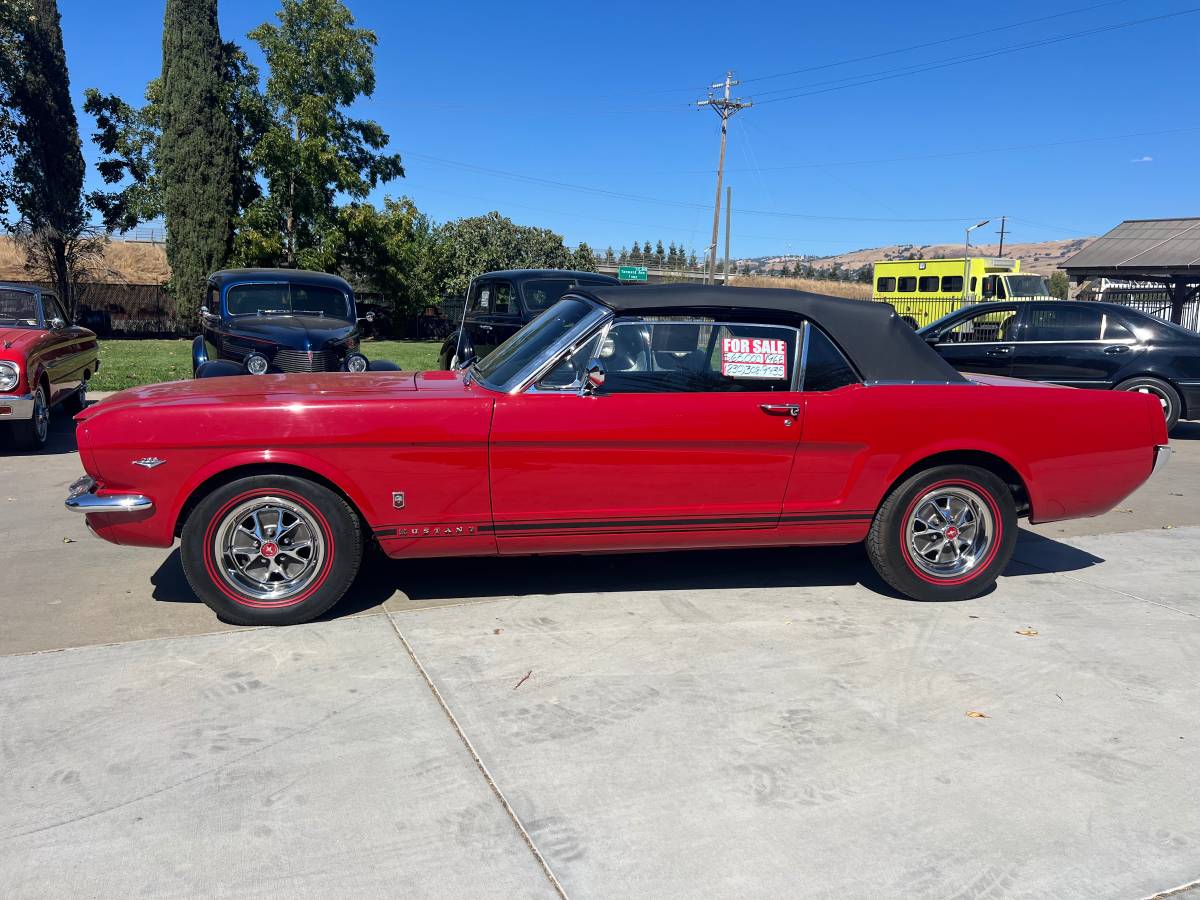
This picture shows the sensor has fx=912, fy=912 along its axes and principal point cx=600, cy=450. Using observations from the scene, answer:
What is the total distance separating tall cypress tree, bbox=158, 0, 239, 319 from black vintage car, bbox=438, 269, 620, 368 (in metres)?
17.5

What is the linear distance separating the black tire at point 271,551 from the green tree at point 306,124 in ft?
81.0

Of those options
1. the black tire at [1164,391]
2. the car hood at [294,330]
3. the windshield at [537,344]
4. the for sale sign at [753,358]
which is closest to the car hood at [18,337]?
the car hood at [294,330]

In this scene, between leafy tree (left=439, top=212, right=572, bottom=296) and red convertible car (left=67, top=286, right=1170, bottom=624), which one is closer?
red convertible car (left=67, top=286, right=1170, bottom=624)

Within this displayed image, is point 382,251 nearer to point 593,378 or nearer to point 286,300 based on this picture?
point 286,300

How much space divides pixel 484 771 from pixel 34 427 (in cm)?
744

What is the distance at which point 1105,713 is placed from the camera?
3.61m

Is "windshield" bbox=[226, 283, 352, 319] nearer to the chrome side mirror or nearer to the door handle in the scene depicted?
the chrome side mirror

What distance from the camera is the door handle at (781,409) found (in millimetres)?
4504

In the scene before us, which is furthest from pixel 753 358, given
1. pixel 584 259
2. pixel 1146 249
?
pixel 584 259

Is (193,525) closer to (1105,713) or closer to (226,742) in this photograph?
(226,742)

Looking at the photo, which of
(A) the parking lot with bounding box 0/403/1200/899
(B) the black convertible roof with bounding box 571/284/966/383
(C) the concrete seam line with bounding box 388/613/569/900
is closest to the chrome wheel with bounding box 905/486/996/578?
(A) the parking lot with bounding box 0/403/1200/899

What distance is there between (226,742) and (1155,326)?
10653 millimetres

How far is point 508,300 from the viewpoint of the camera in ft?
39.3

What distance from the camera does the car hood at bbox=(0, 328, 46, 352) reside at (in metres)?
8.30
